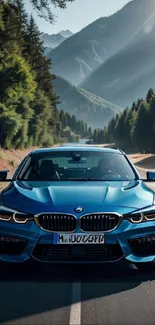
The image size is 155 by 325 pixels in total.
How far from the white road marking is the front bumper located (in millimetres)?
281

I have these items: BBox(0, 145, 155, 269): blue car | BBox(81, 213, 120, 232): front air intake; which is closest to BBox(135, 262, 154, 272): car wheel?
BBox(0, 145, 155, 269): blue car

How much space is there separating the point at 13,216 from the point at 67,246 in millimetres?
684

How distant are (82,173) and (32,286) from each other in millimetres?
2350

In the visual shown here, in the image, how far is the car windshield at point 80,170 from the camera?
6723 mm

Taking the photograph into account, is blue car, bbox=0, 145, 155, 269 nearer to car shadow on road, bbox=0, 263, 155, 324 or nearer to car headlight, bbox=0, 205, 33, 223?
car headlight, bbox=0, 205, 33, 223

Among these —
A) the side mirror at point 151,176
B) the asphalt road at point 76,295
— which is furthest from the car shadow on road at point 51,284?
the side mirror at point 151,176

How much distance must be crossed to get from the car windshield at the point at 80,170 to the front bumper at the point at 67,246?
1.52 meters

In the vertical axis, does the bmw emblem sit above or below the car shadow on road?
above

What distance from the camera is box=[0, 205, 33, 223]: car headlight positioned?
5141mm

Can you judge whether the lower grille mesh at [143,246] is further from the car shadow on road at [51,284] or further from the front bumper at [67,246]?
the car shadow on road at [51,284]

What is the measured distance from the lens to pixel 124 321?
404 cm

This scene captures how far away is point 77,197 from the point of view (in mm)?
5391

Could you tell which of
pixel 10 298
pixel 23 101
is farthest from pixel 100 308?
pixel 23 101

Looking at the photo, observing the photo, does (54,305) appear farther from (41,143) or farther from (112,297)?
(41,143)
